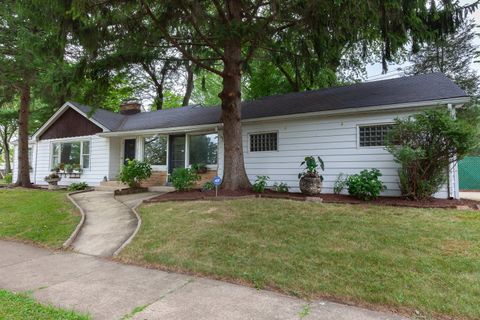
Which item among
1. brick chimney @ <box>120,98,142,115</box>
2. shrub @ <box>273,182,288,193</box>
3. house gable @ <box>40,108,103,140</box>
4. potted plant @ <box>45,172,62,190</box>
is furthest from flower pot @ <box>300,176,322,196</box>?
brick chimney @ <box>120,98,142,115</box>

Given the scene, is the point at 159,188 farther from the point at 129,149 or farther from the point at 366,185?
the point at 366,185

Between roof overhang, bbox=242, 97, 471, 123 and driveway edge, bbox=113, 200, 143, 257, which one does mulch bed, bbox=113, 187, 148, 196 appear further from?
roof overhang, bbox=242, 97, 471, 123

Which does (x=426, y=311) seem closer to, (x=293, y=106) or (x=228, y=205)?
(x=228, y=205)

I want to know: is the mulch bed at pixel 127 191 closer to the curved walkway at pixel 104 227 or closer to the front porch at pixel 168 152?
the front porch at pixel 168 152

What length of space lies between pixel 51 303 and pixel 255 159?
8015 mm

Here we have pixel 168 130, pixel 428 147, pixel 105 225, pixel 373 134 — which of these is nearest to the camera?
pixel 105 225

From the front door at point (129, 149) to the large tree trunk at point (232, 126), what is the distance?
6.85 m

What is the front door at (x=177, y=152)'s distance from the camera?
42.3 ft

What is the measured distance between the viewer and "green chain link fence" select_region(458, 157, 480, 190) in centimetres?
1325

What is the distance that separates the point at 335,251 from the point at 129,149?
12.2 meters

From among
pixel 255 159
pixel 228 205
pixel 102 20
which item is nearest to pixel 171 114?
pixel 255 159

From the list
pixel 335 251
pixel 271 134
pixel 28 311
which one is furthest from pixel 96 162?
pixel 335 251

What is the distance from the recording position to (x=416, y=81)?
9.48 m

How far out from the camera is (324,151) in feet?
30.7
